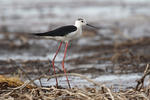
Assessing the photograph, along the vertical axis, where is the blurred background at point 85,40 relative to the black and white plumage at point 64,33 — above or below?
below

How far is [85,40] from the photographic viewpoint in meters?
14.6

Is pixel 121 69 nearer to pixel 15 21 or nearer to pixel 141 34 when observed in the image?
pixel 141 34

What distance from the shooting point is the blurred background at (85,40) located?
8.83 metres

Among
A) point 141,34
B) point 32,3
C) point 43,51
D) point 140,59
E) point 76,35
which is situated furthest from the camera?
point 32,3

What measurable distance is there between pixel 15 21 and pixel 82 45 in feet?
28.4

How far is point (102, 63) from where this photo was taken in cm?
1001

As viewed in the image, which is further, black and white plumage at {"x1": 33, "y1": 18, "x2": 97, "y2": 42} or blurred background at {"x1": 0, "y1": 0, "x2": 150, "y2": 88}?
blurred background at {"x1": 0, "y1": 0, "x2": 150, "y2": 88}

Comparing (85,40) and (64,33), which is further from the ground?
(64,33)

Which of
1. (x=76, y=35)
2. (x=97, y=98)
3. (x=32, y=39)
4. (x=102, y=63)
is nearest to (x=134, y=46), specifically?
(x=102, y=63)

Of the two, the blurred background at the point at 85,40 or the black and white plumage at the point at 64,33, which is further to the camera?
the blurred background at the point at 85,40

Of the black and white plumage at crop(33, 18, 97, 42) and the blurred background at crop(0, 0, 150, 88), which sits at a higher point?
the black and white plumage at crop(33, 18, 97, 42)

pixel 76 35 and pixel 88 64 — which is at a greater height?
pixel 76 35

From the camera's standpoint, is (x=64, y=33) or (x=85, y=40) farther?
(x=85, y=40)

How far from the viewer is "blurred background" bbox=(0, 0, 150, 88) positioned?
348 inches
